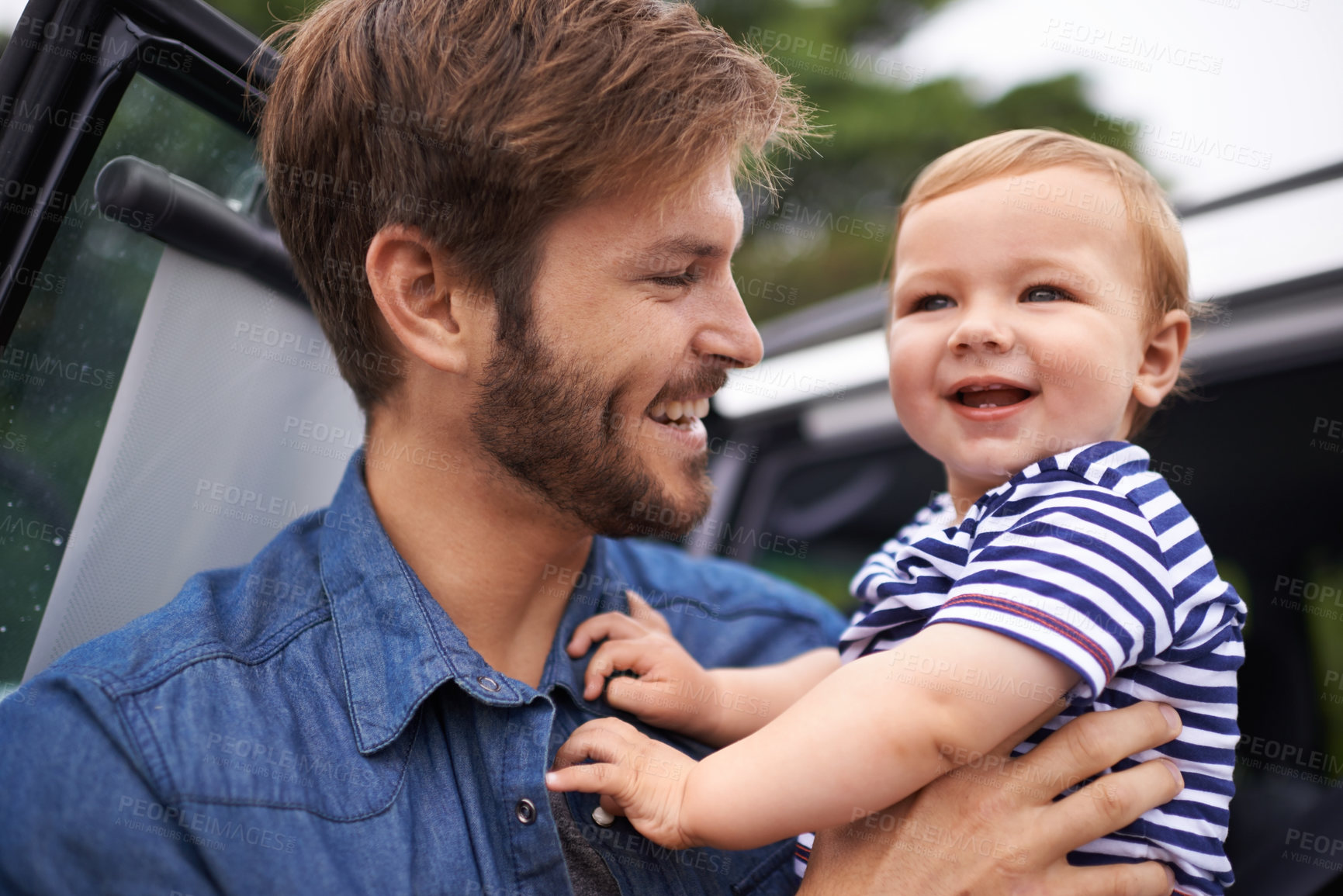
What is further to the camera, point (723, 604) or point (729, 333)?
point (723, 604)

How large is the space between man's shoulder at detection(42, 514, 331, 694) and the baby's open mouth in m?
1.19

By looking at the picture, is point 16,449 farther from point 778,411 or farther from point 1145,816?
point 778,411

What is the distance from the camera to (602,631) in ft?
5.96

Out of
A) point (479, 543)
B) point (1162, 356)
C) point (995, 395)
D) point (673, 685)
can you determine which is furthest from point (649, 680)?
point (1162, 356)

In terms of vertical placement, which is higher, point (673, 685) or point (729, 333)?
point (729, 333)

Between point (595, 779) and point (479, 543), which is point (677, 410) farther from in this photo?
point (595, 779)

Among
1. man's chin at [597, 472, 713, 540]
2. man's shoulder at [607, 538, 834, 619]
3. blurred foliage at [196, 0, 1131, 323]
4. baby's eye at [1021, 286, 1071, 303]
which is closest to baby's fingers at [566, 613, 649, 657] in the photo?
man's chin at [597, 472, 713, 540]

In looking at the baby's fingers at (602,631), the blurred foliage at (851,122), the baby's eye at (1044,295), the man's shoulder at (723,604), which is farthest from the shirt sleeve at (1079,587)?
the blurred foliage at (851,122)

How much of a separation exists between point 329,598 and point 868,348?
2035mm

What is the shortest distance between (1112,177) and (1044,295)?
0.27 meters

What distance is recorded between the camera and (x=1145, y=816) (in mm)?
1414

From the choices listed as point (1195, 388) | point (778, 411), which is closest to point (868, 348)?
point (778, 411)

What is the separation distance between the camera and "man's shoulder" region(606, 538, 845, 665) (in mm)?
2174

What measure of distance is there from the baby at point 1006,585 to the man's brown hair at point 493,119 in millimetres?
474
